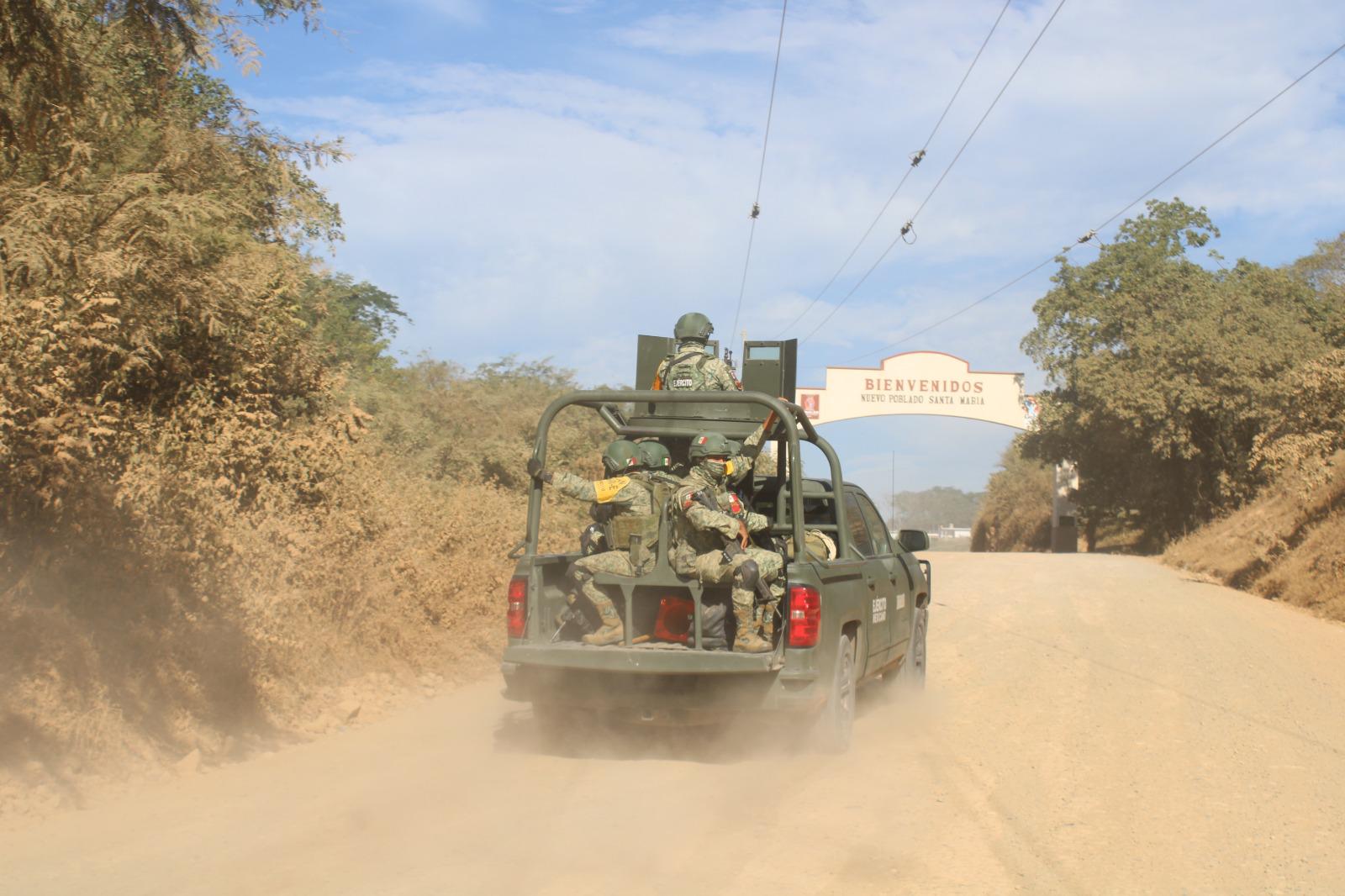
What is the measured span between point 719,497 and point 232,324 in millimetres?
5654

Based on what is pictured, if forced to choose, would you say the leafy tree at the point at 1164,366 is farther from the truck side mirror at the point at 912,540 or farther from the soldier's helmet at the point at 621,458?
the soldier's helmet at the point at 621,458

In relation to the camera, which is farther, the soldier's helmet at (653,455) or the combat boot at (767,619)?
the soldier's helmet at (653,455)

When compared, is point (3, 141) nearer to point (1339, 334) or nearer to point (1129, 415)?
point (1339, 334)

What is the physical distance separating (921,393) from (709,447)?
40.7 meters

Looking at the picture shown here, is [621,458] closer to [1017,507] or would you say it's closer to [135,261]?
[135,261]

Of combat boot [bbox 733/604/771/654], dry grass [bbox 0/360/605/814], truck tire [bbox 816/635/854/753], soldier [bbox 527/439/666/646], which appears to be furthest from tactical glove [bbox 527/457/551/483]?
dry grass [bbox 0/360/605/814]

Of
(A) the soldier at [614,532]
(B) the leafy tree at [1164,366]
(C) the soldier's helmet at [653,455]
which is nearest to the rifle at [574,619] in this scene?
(A) the soldier at [614,532]

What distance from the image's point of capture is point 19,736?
5.96 m

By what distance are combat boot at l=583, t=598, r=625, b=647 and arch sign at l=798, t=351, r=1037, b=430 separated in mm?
38924

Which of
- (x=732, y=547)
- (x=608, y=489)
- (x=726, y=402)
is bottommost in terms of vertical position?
(x=732, y=547)

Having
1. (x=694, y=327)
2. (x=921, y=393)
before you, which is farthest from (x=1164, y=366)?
(x=694, y=327)

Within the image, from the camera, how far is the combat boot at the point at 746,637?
7012mm

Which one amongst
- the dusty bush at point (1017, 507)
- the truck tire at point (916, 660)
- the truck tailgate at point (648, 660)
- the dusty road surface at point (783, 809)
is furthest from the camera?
the dusty bush at point (1017, 507)

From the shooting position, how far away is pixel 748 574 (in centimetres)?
698
